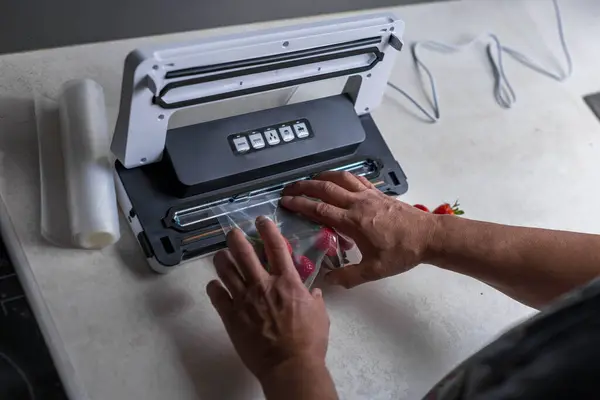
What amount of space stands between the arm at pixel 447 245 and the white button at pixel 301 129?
0.34 ft

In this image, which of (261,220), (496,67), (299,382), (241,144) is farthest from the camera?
(496,67)

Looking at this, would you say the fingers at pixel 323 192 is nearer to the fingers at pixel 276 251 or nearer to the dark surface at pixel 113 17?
the fingers at pixel 276 251

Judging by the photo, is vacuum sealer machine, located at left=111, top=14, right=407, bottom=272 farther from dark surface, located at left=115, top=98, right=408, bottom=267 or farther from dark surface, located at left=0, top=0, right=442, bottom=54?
dark surface, located at left=0, top=0, right=442, bottom=54

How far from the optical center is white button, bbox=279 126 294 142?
976mm

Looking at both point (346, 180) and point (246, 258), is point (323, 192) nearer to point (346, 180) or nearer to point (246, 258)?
point (346, 180)

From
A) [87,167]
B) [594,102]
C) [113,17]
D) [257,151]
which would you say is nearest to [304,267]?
[257,151]

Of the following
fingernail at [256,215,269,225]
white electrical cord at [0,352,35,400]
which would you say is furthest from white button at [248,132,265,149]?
white electrical cord at [0,352,35,400]

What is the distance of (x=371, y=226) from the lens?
888 mm

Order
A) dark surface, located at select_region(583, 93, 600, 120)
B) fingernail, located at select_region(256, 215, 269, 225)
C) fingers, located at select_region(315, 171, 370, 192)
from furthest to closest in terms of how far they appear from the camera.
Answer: dark surface, located at select_region(583, 93, 600, 120) < fingers, located at select_region(315, 171, 370, 192) < fingernail, located at select_region(256, 215, 269, 225)

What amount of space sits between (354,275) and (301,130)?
0.22 m

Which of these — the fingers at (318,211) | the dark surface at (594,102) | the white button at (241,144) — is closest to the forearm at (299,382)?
the fingers at (318,211)

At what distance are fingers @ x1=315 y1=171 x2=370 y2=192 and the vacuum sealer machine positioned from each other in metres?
0.04

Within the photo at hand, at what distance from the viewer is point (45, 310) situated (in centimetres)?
82

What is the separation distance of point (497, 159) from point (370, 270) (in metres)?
0.39
